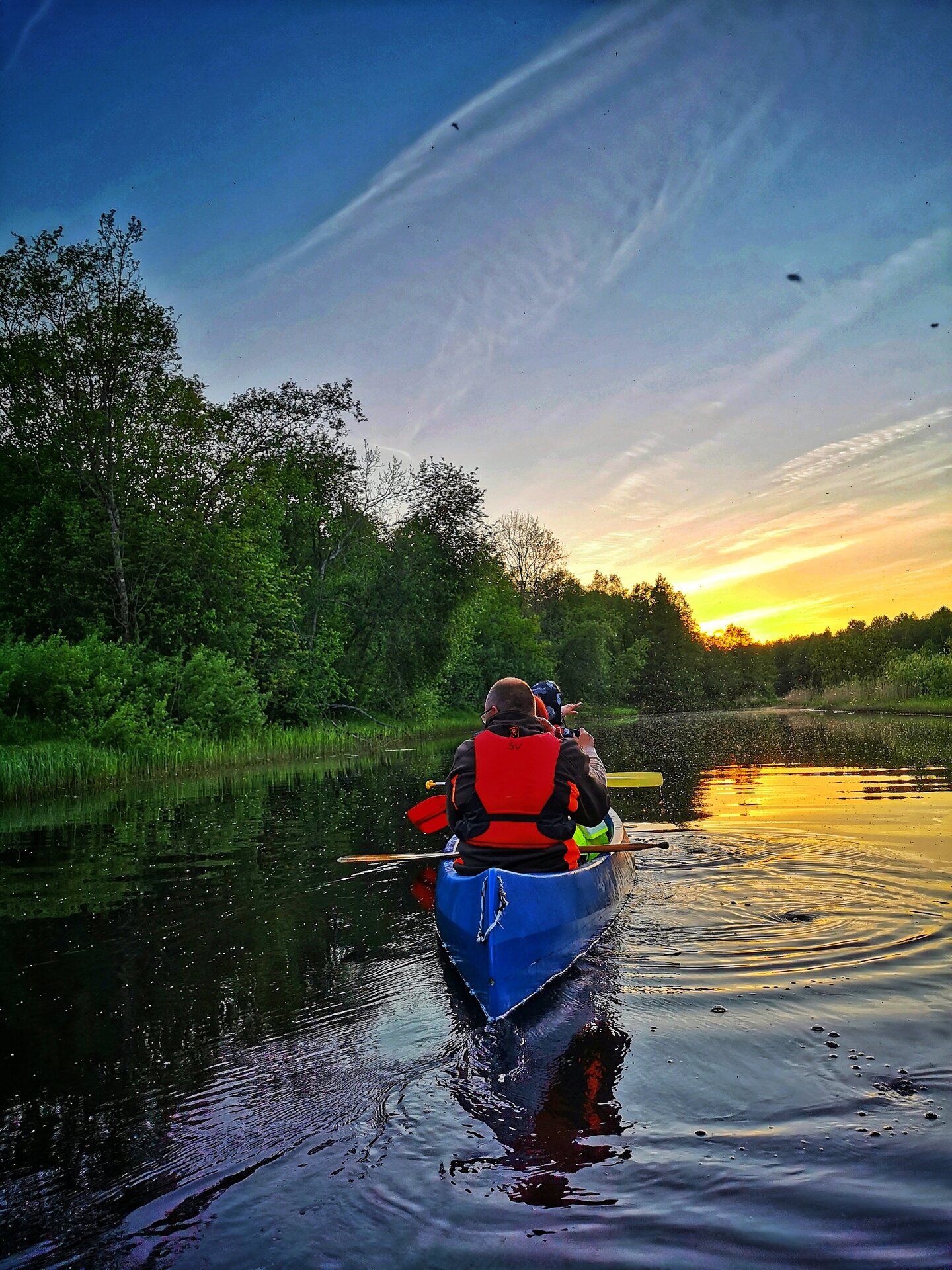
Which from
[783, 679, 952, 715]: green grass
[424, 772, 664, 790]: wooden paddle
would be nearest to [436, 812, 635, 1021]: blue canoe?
[424, 772, 664, 790]: wooden paddle

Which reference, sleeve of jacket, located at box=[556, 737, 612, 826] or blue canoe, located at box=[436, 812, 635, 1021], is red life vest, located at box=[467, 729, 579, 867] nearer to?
sleeve of jacket, located at box=[556, 737, 612, 826]

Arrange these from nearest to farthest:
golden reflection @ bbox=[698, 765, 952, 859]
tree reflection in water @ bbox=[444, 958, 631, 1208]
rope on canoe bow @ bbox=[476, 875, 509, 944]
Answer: tree reflection in water @ bbox=[444, 958, 631, 1208]
rope on canoe bow @ bbox=[476, 875, 509, 944]
golden reflection @ bbox=[698, 765, 952, 859]

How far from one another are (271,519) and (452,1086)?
929 inches

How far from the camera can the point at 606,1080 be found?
142 inches

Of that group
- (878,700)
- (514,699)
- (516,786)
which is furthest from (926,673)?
(516,786)

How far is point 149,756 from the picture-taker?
17.3 meters

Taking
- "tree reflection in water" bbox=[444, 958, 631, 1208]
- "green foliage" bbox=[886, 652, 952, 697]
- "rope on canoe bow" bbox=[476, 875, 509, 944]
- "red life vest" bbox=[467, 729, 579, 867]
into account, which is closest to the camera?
"tree reflection in water" bbox=[444, 958, 631, 1208]

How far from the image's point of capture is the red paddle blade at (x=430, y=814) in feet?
28.0

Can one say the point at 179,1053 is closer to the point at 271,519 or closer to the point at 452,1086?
the point at 452,1086

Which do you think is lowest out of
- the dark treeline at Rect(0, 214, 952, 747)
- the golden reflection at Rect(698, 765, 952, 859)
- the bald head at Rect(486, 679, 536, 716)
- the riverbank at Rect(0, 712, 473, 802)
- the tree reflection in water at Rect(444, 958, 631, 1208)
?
the golden reflection at Rect(698, 765, 952, 859)

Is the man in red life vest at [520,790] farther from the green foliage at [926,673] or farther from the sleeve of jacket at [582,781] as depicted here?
the green foliage at [926,673]

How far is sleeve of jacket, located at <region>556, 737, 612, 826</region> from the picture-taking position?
4969 millimetres

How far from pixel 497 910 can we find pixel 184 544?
20.3 metres

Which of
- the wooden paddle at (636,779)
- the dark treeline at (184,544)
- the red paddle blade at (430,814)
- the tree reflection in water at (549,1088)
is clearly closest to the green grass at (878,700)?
the dark treeline at (184,544)
